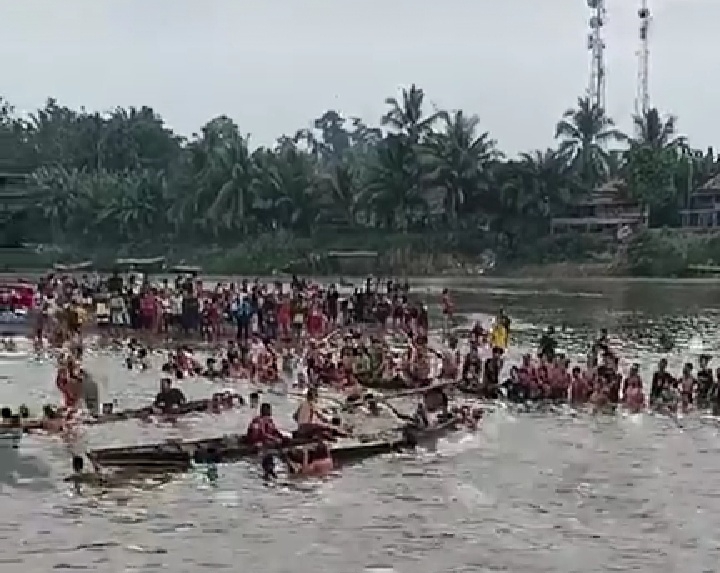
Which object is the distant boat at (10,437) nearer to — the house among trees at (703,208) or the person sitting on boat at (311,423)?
the person sitting on boat at (311,423)

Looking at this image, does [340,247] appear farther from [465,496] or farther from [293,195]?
[465,496]

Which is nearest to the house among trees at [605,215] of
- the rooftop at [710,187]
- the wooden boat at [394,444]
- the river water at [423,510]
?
the rooftop at [710,187]

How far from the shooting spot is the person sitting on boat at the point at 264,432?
76.5ft

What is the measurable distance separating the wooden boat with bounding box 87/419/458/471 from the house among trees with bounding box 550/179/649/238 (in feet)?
229

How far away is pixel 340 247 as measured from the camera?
9738 cm

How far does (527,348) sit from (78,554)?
89.6 ft

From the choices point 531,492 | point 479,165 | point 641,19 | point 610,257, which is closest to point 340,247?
point 479,165

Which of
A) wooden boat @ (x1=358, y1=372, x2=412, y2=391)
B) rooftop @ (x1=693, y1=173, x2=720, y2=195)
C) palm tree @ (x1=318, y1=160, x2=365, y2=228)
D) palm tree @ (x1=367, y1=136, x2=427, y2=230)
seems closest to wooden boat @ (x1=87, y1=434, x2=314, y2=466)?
wooden boat @ (x1=358, y1=372, x2=412, y2=391)

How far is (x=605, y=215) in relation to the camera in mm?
94312

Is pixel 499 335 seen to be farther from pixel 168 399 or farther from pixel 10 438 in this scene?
pixel 10 438

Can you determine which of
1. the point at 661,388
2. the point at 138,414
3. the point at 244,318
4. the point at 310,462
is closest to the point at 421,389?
the point at 661,388

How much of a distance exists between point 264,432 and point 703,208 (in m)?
76.0

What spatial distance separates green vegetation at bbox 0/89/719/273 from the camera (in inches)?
3674

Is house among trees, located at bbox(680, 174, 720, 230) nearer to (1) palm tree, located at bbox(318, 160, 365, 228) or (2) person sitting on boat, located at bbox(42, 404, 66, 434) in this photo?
(1) palm tree, located at bbox(318, 160, 365, 228)
